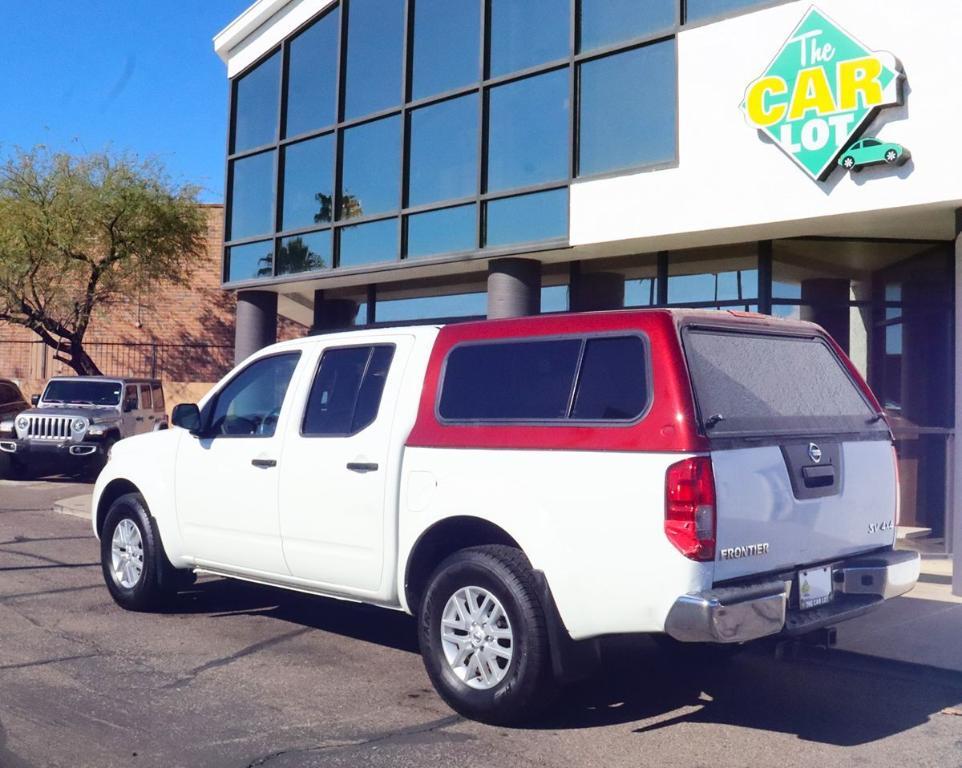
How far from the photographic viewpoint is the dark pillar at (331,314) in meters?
17.3

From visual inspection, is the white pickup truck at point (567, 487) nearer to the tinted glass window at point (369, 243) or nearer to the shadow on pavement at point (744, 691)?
the shadow on pavement at point (744, 691)

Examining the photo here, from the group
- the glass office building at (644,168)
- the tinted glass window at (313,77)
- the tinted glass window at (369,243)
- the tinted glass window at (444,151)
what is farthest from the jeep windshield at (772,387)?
the tinted glass window at (313,77)

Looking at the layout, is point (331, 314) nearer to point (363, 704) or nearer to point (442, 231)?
point (442, 231)

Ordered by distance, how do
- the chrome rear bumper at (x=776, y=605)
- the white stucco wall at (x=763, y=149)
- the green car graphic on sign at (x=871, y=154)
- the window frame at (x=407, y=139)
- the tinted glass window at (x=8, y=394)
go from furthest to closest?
1. the tinted glass window at (x=8, y=394)
2. the window frame at (x=407, y=139)
3. the green car graphic on sign at (x=871, y=154)
4. the white stucco wall at (x=763, y=149)
5. the chrome rear bumper at (x=776, y=605)

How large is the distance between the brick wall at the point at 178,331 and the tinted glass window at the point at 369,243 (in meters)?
14.7

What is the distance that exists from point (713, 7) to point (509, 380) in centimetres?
719

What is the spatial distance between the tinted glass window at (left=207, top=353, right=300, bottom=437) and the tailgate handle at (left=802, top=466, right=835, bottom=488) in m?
3.24

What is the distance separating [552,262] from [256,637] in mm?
7630

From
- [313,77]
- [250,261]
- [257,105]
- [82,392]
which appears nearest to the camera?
[313,77]

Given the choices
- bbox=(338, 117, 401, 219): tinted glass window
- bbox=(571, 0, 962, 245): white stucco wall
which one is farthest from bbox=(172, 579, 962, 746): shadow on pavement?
bbox=(338, 117, 401, 219): tinted glass window

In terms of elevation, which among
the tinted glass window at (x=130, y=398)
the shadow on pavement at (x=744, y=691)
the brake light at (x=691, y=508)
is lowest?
the shadow on pavement at (x=744, y=691)

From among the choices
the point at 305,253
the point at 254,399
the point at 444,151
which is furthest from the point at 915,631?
the point at 305,253

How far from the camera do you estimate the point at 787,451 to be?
4949 millimetres

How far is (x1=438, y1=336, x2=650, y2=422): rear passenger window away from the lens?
4.89 metres
